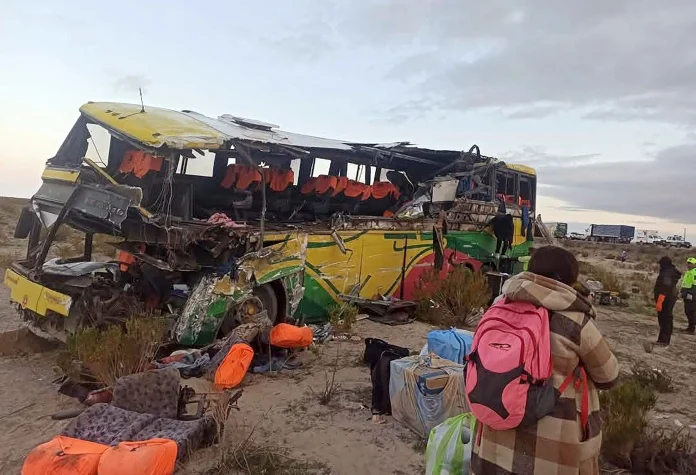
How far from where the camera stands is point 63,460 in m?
3.36

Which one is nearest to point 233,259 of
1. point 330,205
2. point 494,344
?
point 330,205

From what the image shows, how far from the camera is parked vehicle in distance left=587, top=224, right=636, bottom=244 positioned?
7062cm

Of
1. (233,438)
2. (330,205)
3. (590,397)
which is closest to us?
(590,397)

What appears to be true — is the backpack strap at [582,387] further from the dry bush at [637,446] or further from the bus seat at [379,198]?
the bus seat at [379,198]

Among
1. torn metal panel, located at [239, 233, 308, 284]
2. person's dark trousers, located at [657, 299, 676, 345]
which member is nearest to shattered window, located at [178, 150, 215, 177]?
torn metal panel, located at [239, 233, 308, 284]

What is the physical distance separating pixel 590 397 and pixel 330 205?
8.90m

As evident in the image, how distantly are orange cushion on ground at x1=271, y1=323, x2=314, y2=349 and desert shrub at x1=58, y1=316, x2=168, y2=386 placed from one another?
4.51ft

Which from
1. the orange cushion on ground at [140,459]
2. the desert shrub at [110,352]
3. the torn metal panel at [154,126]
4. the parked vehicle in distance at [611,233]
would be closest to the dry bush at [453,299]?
the torn metal panel at [154,126]

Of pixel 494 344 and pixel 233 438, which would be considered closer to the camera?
pixel 494 344

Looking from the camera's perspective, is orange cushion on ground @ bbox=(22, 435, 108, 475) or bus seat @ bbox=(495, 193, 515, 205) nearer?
orange cushion on ground @ bbox=(22, 435, 108, 475)

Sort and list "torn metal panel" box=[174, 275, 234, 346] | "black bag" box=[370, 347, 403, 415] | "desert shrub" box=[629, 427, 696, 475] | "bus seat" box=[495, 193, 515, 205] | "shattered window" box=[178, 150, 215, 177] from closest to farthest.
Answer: "desert shrub" box=[629, 427, 696, 475], "black bag" box=[370, 347, 403, 415], "torn metal panel" box=[174, 275, 234, 346], "shattered window" box=[178, 150, 215, 177], "bus seat" box=[495, 193, 515, 205]

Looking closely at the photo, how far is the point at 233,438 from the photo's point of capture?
4.61m

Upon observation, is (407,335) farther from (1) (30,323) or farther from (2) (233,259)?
(1) (30,323)

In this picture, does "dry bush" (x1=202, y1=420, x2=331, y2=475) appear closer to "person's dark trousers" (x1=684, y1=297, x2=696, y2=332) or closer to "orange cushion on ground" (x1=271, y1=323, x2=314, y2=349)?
"orange cushion on ground" (x1=271, y1=323, x2=314, y2=349)
